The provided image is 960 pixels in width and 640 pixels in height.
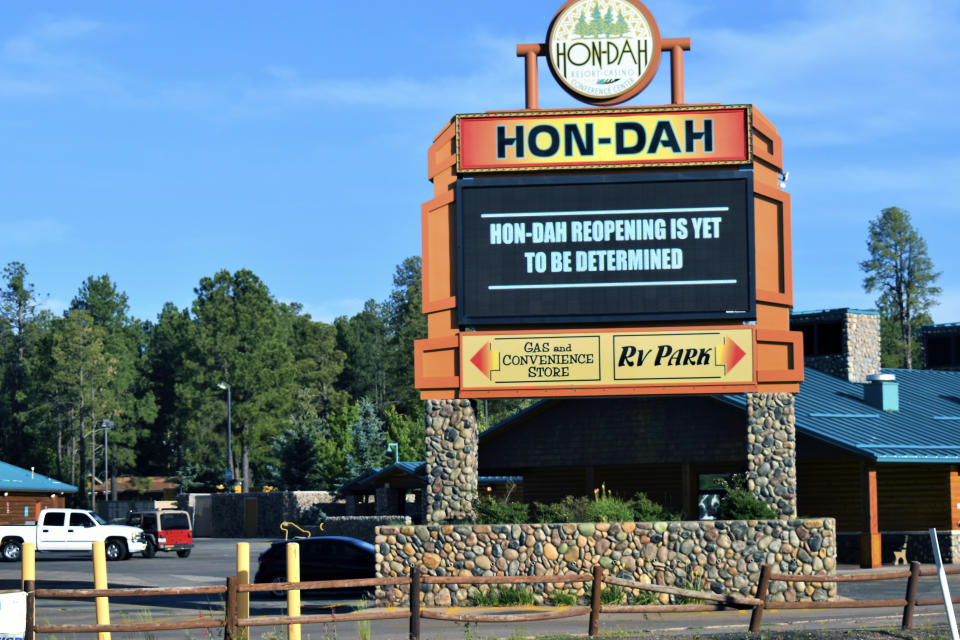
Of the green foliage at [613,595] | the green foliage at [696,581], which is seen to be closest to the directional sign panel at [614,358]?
the green foliage at [696,581]

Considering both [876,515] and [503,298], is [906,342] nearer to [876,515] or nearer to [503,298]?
[876,515]

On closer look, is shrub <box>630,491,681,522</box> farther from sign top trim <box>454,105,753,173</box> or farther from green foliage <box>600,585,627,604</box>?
sign top trim <box>454,105,753,173</box>

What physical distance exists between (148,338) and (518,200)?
110 meters

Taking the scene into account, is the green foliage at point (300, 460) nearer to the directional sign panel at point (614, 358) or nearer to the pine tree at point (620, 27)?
the directional sign panel at point (614, 358)

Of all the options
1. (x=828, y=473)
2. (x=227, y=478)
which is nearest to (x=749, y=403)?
(x=828, y=473)

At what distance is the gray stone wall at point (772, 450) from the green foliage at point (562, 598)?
176 inches

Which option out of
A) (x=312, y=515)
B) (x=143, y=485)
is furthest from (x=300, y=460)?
(x=143, y=485)

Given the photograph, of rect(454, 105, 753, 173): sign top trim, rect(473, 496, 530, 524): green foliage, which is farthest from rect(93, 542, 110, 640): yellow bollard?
rect(454, 105, 753, 173): sign top trim

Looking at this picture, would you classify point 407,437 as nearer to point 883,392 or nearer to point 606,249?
point 883,392

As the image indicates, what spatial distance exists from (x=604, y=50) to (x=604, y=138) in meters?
1.98

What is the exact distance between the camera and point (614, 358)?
2553cm

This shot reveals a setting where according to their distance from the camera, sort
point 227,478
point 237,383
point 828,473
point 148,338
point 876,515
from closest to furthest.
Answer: point 876,515 < point 828,473 < point 227,478 < point 237,383 < point 148,338

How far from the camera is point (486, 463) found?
38.6 metres

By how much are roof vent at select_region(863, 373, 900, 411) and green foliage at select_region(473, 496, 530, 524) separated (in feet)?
56.4
